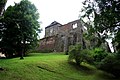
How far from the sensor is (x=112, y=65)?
26.6m

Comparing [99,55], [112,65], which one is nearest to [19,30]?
[99,55]

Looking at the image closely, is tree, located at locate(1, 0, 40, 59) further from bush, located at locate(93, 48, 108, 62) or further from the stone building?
bush, located at locate(93, 48, 108, 62)

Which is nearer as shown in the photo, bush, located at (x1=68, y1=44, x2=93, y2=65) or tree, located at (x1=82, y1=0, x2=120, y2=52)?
tree, located at (x1=82, y1=0, x2=120, y2=52)

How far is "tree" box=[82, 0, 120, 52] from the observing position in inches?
649

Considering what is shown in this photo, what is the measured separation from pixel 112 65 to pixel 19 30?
19.8 m

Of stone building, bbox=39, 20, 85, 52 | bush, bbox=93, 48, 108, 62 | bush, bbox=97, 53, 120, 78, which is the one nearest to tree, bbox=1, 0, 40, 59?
stone building, bbox=39, 20, 85, 52

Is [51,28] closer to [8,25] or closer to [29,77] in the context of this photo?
[8,25]

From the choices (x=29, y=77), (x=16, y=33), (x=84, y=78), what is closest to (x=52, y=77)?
(x=29, y=77)

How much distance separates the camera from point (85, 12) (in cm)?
1959

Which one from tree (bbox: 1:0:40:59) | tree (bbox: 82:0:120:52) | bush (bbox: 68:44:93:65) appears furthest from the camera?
tree (bbox: 1:0:40:59)

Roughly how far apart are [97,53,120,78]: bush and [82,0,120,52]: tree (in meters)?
8.54

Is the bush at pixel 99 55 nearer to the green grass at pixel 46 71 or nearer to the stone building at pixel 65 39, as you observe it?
the green grass at pixel 46 71

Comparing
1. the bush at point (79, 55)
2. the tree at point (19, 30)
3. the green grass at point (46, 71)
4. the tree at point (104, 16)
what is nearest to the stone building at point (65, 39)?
the tree at point (19, 30)

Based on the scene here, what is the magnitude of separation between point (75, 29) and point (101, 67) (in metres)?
24.7
